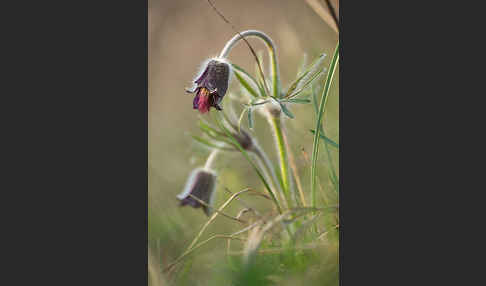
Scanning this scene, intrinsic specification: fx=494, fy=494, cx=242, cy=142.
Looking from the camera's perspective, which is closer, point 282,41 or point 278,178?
point 278,178

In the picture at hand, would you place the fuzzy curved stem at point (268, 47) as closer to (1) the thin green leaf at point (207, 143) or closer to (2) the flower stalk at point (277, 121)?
(2) the flower stalk at point (277, 121)

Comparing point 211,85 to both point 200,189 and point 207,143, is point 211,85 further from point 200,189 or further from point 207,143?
point 200,189

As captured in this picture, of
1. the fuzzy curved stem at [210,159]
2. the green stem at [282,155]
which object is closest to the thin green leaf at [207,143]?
the fuzzy curved stem at [210,159]

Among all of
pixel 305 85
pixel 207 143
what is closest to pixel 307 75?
pixel 305 85

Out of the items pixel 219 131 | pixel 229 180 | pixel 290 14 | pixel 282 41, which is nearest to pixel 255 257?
pixel 219 131
